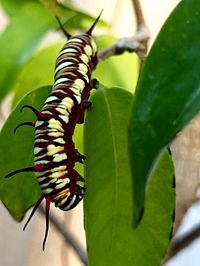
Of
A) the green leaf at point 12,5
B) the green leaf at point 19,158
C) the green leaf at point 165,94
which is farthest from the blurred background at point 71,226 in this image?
the green leaf at point 165,94

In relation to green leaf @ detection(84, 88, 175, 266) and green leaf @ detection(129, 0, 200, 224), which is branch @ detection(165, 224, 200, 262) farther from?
green leaf @ detection(129, 0, 200, 224)

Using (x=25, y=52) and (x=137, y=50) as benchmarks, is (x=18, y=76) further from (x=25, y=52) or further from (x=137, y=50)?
(x=137, y=50)

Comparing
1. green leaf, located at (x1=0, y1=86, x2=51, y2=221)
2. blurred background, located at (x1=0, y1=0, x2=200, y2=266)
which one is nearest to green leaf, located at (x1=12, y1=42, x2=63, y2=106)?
green leaf, located at (x1=0, y1=86, x2=51, y2=221)

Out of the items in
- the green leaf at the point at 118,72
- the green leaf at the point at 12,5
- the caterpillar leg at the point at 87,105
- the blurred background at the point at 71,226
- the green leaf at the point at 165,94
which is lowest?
the blurred background at the point at 71,226

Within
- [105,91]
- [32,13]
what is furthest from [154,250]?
[32,13]

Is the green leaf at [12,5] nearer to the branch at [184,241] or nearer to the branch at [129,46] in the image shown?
the branch at [129,46]

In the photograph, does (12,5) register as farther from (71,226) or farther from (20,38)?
(71,226)
